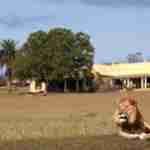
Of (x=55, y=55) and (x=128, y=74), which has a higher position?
(x=55, y=55)

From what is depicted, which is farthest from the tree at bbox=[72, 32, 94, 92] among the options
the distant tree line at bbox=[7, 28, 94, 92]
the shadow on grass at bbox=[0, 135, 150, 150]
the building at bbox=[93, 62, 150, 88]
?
the shadow on grass at bbox=[0, 135, 150, 150]

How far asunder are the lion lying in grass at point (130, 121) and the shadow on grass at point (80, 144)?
0.21 metres

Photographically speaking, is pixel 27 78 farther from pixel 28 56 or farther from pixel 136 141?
pixel 136 141

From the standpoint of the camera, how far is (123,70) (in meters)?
100

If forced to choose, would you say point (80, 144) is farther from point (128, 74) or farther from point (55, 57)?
point (128, 74)

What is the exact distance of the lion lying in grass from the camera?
1155 cm

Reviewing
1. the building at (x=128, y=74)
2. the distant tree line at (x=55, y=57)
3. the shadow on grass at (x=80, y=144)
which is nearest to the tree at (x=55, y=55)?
the distant tree line at (x=55, y=57)

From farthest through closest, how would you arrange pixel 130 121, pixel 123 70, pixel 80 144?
pixel 123 70, pixel 130 121, pixel 80 144

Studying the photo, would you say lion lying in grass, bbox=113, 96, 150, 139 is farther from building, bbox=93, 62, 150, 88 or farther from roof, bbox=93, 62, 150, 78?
roof, bbox=93, 62, 150, 78

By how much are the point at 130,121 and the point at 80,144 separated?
3.31 ft

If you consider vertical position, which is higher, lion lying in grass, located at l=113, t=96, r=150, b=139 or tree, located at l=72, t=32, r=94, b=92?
tree, located at l=72, t=32, r=94, b=92

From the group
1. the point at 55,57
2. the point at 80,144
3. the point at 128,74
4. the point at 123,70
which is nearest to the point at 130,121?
the point at 80,144

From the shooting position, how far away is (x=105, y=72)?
99750 millimetres

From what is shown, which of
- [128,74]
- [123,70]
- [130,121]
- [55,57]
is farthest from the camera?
[123,70]
